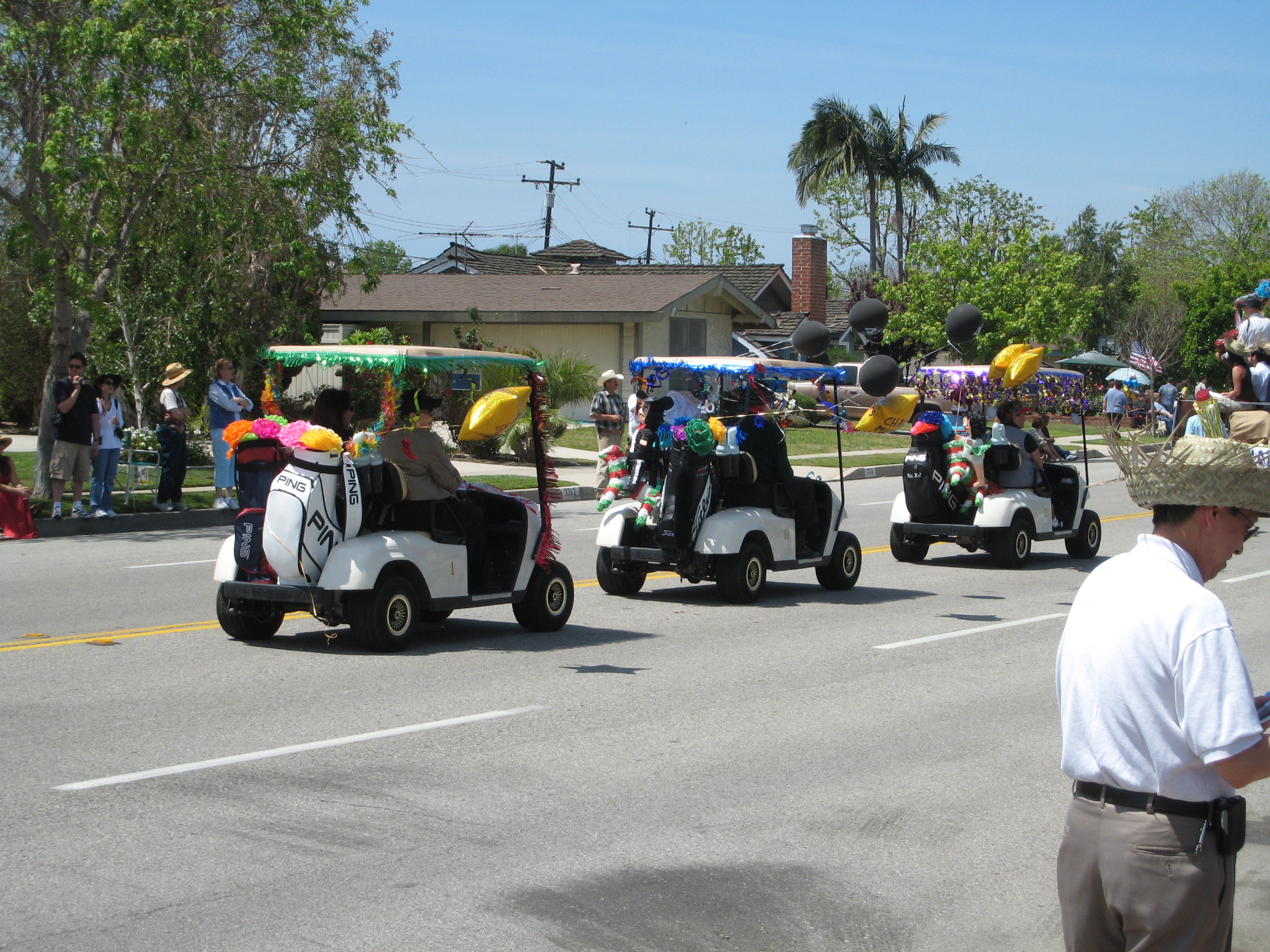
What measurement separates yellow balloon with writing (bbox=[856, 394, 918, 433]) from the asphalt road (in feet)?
5.40

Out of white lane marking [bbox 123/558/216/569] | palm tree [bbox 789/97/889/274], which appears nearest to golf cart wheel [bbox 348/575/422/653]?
white lane marking [bbox 123/558/216/569]

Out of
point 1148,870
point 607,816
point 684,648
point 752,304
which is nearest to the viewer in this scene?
point 1148,870

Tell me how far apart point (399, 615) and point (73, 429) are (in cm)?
857

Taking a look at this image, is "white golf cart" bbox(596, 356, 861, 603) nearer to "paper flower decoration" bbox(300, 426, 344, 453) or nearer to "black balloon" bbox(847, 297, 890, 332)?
"black balloon" bbox(847, 297, 890, 332)

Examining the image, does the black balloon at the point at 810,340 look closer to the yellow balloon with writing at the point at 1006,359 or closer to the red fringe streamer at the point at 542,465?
the red fringe streamer at the point at 542,465

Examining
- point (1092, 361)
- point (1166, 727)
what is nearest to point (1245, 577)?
point (1166, 727)

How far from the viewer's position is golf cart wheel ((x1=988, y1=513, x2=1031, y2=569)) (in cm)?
1430

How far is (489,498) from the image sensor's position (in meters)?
10.4

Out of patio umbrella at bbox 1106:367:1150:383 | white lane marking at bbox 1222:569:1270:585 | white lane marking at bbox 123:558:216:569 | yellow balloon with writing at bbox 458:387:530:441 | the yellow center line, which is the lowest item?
the yellow center line

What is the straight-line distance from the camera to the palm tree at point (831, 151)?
5006 cm

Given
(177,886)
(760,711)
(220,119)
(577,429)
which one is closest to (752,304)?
(577,429)

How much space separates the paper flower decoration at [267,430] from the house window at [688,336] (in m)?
27.1

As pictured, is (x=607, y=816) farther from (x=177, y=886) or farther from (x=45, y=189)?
(x=45, y=189)

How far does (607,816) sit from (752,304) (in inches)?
1273
